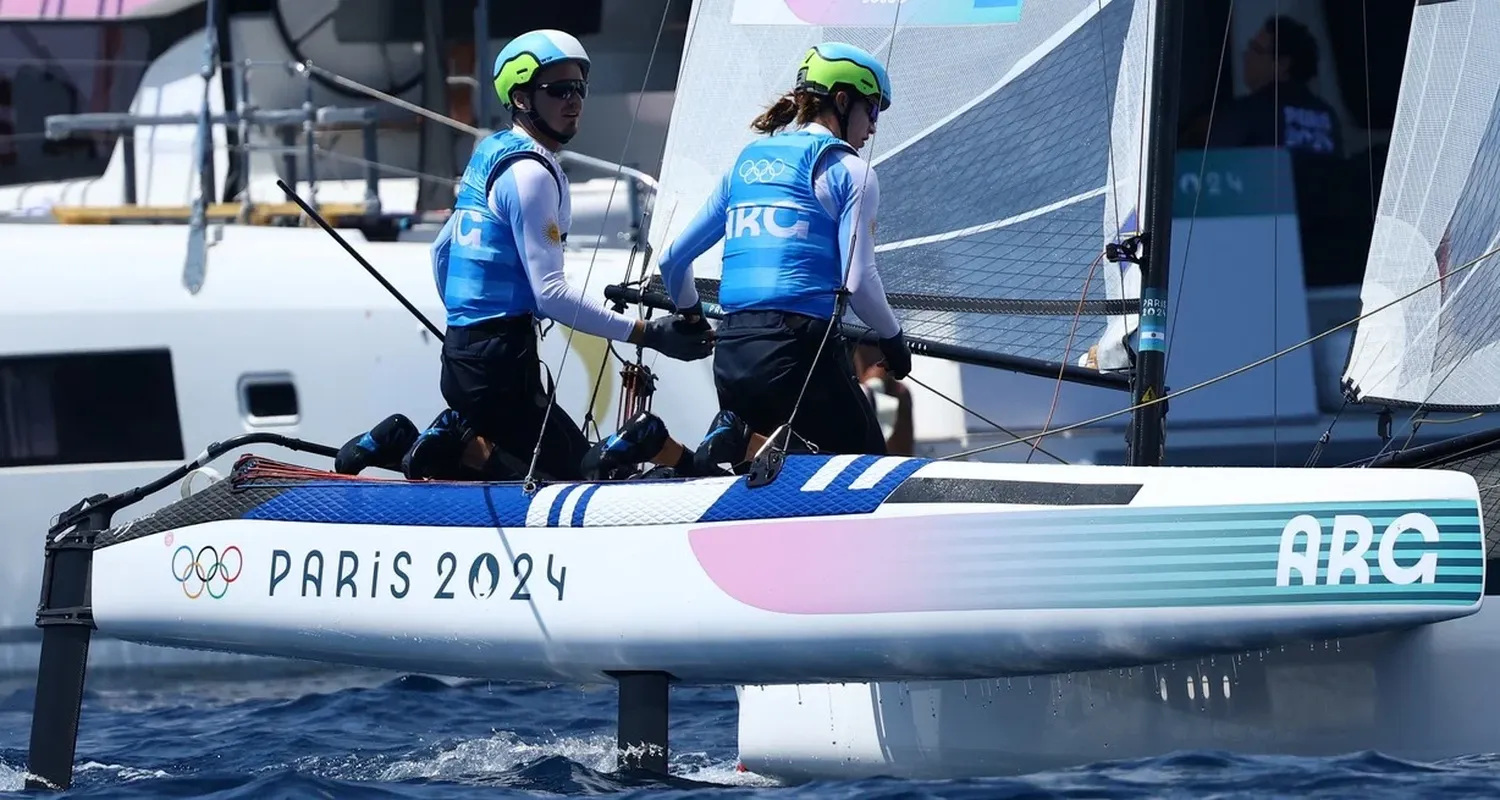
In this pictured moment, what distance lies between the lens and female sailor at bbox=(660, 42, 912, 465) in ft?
19.3

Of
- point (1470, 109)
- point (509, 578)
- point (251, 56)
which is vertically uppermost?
point (251, 56)

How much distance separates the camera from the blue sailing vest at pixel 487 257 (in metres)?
6.27

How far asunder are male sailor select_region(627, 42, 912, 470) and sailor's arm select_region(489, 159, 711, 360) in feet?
0.77

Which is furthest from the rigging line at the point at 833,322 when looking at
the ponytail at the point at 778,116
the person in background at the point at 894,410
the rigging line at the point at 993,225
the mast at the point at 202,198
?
the person in background at the point at 894,410

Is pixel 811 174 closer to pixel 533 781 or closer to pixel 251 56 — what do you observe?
pixel 533 781

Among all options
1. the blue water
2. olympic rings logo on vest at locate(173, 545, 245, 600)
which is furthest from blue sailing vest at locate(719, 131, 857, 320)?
olympic rings logo on vest at locate(173, 545, 245, 600)

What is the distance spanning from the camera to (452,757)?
A: 22.5 ft

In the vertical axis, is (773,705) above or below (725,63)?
below

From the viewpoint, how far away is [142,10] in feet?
39.1

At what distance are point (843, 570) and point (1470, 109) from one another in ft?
8.19

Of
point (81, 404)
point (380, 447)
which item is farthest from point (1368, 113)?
point (81, 404)

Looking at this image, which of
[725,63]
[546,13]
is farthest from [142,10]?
[725,63]

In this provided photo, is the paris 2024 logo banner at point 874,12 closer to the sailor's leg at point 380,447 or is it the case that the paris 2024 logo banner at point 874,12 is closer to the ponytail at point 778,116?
the ponytail at point 778,116

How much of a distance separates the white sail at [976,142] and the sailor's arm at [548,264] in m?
0.89
